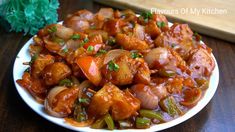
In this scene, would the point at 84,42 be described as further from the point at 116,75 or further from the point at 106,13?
the point at 106,13

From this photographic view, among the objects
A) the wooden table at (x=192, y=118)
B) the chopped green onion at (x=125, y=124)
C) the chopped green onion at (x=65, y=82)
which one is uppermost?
the chopped green onion at (x=65, y=82)

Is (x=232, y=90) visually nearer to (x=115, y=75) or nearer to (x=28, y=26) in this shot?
(x=115, y=75)

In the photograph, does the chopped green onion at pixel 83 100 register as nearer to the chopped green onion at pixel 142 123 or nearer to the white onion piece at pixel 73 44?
the chopped green onion at pixel 142 123

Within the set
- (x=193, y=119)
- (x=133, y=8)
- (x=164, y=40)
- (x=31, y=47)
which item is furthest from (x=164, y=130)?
(x=133, y=8)

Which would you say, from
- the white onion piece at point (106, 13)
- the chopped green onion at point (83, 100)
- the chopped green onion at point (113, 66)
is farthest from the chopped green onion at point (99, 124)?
the white onion piece at point (106, 13)

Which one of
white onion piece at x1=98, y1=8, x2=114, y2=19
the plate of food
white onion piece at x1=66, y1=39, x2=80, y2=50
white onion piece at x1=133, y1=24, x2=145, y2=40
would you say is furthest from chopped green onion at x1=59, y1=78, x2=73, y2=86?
white onion piece at x1=98, y1=8, x2=114, y2=19
